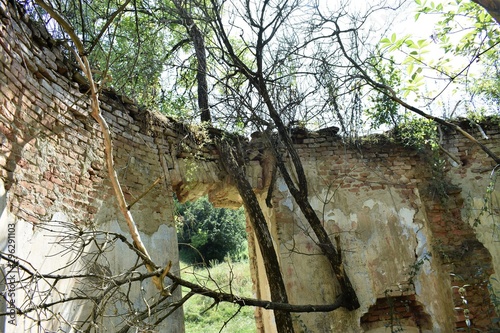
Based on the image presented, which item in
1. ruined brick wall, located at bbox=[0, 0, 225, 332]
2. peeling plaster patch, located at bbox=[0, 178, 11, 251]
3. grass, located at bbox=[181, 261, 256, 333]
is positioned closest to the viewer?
peeling plaster patch, located at bbox=[0, 178, 11, 251]

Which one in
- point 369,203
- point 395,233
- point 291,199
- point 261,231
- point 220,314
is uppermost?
point 291,199

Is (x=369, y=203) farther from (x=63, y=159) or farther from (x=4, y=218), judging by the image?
(x=4, y=218)

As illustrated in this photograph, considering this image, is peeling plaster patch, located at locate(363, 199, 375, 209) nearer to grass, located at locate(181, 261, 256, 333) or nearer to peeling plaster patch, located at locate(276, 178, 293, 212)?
peeling plaster patch, located at locate(276, 178, 293, 212)

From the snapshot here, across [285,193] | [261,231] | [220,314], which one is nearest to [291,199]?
[285,193]

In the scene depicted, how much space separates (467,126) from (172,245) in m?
4.42

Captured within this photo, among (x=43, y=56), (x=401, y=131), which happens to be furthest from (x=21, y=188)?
(x=401, y=131)

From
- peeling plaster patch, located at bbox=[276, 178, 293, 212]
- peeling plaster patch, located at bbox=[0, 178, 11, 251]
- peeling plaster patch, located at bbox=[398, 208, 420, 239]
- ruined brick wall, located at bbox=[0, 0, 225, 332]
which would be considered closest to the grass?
peeling plaster patch, located at bbox=[276, 178, 293, 212]

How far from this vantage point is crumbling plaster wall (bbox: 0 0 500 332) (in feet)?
12.8

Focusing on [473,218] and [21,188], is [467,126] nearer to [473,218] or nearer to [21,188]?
[473,218]

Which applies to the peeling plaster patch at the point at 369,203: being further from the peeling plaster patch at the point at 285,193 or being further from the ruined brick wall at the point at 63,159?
the ruined brick wall at the point at 63,159

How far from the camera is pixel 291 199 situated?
20.2 ft

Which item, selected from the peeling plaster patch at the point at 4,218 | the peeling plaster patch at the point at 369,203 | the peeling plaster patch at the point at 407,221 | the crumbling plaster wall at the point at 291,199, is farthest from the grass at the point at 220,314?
the peeling plaster patch at the point at 4,218

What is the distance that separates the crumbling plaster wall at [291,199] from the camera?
3.92 meters

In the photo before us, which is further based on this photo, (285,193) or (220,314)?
(220,314)
